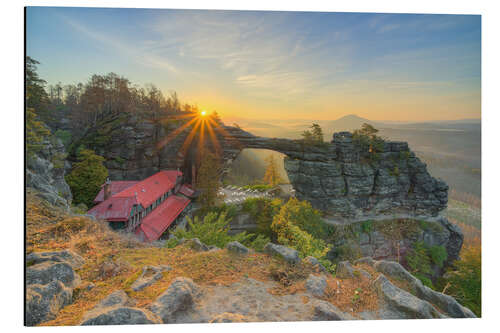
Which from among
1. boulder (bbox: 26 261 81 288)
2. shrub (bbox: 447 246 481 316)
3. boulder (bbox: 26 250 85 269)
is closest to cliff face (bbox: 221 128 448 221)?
shrub (bbox: 447 246 481 316)

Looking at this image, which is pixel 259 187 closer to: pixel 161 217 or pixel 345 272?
pixel 161 217

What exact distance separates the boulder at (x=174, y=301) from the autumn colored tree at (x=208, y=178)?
5.01 meters

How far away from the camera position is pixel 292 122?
522cm

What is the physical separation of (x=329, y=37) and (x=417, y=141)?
3.75 metres

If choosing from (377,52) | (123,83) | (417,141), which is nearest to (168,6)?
(123,83)

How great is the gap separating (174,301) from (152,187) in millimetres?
4088

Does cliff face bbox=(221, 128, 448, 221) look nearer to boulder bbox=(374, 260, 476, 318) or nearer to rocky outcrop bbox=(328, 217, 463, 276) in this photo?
rocky outcrop bbox=(328, 217, 463, 276)

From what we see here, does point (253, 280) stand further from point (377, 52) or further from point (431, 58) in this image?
point (431, 58)

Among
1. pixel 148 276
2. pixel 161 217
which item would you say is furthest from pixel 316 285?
pixel 161 217

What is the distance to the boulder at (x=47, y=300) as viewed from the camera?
2266mm

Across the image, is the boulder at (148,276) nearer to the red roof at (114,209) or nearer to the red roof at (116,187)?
the red roof at (114,209)

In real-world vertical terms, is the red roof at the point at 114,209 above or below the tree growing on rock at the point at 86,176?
below

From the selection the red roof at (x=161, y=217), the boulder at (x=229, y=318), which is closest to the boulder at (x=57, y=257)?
the boulder at (x=229, y=318)

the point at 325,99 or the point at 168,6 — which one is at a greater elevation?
the point at 168,6
